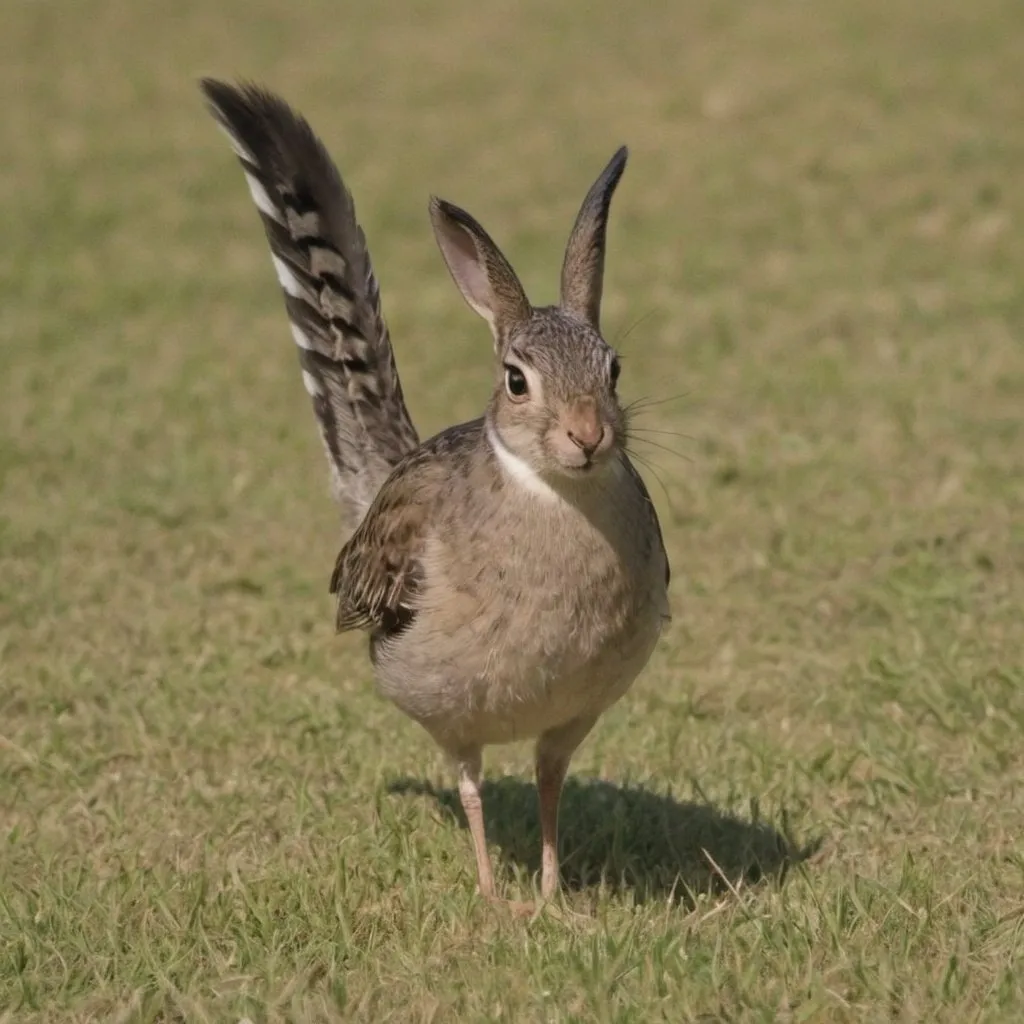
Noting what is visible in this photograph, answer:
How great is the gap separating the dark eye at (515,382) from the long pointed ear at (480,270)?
26 centimetres

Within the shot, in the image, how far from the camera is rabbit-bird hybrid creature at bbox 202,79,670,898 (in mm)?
4980

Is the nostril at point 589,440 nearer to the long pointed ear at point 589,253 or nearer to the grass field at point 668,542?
the long pointed ear at point 589,253

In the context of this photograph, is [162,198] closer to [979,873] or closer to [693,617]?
[693,617]

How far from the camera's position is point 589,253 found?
5379 millimetres

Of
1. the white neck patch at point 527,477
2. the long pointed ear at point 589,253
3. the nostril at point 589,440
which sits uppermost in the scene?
the long pointed ear at point 589,253

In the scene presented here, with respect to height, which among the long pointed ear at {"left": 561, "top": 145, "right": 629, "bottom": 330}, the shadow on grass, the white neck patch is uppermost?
the long pointed ear at {"left": 561, "top": 145, "right": 629, "bottom": 330}

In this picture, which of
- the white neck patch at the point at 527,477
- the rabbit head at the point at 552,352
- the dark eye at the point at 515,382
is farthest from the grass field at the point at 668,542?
the dark eye at the point at 515,382

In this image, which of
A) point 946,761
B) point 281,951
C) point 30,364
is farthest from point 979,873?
point 30,364

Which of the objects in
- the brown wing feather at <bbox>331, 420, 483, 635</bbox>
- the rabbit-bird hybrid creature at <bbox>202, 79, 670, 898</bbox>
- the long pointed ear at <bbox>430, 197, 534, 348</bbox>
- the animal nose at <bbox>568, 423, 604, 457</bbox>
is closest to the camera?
the animal nose at <bbox>568, 423, 604, 457</bbox>

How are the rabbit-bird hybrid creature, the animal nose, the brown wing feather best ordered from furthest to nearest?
the brown wing feather
the rabbit-bird hybrid creature
the animal nose

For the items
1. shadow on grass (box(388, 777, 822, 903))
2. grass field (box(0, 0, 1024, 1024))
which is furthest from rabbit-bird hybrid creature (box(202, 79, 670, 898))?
grass field (box(0, 0, 1024, 1024))

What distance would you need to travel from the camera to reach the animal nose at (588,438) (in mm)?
4742

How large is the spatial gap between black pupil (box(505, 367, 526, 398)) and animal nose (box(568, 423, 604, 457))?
334 millimetres

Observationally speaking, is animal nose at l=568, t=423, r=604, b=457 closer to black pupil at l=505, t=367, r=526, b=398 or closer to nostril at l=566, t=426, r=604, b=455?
nostril at l=566, t=426, r=604, b=455
